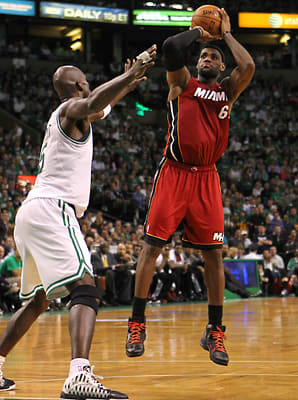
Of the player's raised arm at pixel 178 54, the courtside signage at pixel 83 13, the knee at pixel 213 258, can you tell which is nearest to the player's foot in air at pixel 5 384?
the knee at pixel 213 258

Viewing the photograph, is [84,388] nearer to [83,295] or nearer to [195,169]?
[83,295]

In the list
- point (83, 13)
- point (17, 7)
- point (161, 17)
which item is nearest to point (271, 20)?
point (161, 17)

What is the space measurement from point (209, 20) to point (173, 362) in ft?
9.61

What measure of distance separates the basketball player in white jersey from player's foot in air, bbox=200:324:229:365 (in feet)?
3.54

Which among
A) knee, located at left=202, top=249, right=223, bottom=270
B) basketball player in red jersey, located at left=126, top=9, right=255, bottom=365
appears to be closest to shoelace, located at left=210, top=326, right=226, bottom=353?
basketball player in red jersey, located at left=126, top=9, right=255, bottom=365

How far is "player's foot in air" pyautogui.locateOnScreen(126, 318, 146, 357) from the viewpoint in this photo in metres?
5.20

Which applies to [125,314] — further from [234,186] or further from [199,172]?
[234,186]

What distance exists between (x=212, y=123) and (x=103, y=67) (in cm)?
2389

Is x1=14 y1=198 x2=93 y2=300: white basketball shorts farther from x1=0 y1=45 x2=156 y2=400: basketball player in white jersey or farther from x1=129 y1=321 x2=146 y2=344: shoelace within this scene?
x1=129 y1=321 x2=146 y2=344: shoelace

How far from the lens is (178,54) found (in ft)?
16.9

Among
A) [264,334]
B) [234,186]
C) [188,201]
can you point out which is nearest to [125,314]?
[264,334]

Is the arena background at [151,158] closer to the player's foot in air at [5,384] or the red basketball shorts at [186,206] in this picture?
the player's foot in air at [5,384]

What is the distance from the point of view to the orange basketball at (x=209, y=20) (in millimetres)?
5441

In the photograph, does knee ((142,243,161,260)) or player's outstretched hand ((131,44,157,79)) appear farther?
knee ((142,243,161,260))
